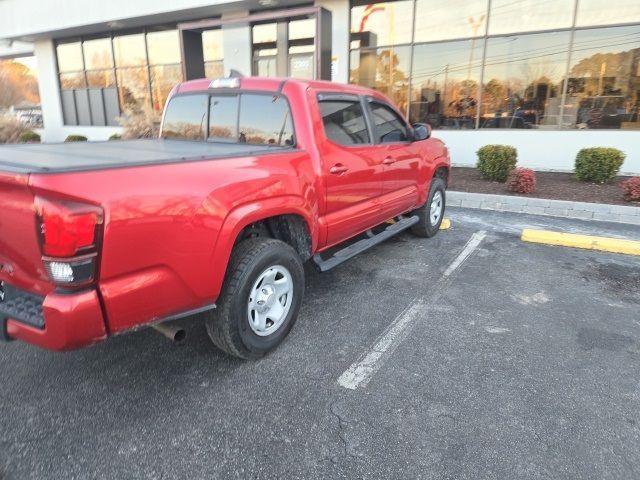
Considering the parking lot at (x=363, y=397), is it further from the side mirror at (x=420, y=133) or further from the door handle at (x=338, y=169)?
the side mirror at (x=420, y=133)

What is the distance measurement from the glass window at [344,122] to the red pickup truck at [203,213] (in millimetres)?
16

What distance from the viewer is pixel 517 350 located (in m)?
3.39

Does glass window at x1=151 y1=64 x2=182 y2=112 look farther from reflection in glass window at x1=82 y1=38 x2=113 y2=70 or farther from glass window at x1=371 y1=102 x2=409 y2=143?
glass window at x1=371 y1=102 x2=409 y2=143

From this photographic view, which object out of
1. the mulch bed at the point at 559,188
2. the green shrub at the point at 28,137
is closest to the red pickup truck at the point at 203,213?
the mulch bed at the point at 559,188

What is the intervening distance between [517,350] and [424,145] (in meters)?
3.09

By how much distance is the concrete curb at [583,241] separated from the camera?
5.73 m

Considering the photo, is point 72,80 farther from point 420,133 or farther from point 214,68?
point 420,133

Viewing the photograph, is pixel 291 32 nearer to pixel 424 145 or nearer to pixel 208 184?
pixel 424 145

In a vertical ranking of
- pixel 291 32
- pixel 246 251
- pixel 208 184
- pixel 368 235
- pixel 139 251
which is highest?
pixel 291 32

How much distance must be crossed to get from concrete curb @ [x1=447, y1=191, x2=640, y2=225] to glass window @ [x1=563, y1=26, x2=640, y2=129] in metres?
4.51

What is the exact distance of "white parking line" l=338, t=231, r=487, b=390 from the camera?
2.99 m

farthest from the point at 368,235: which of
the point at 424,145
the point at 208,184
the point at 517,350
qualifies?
the point at 208,184

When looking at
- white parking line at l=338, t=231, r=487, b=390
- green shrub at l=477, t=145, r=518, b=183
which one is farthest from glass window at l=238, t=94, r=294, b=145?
green shrub at l=477, t=145, r=518, b=183

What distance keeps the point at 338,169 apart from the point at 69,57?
20.2m
